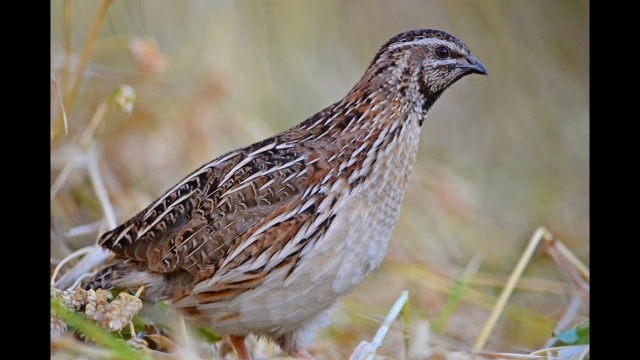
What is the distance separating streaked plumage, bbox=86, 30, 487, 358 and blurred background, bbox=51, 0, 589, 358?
792mm

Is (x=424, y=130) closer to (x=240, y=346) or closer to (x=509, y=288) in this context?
(x=509, y=288)

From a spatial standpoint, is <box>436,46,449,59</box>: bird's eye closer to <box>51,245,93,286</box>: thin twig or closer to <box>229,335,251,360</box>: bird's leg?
<box>229,335,251,360</box>: bird's leg

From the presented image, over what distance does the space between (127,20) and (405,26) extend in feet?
4.36

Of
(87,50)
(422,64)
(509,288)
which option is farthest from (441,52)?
(87,50)

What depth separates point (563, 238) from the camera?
510cm

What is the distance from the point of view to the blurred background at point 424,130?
13.5 feet

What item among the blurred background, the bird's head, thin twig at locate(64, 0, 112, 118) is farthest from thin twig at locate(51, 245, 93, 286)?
the bird's head

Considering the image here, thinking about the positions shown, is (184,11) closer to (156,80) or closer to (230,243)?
(156,80)

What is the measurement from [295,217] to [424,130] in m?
2.51

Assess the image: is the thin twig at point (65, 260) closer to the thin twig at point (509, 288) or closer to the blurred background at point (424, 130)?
the blurred background at point (424, 130)

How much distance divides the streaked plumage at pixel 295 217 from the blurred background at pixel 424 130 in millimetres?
792

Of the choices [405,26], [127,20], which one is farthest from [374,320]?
[127,20]

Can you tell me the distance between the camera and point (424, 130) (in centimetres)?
536

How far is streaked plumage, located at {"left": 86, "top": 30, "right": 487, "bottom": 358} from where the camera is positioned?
2971 millimetres
